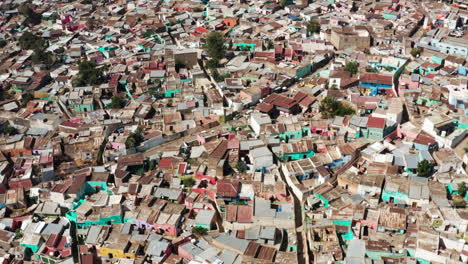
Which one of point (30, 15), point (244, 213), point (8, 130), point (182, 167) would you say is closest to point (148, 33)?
point (30, 15)

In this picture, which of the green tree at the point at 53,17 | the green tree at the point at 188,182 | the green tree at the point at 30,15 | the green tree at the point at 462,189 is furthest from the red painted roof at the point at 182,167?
the green tree at the point at 30,15

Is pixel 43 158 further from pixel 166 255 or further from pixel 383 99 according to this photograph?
pixel 383 99

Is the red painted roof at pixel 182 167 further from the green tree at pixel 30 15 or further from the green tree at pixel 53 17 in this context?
the green tree at pixel 30 15

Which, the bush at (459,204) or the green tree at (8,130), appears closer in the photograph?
the bush at (459,204)

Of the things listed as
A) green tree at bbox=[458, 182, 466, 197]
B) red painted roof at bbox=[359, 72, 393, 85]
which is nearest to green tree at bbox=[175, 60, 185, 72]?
red painted roof at bbox=[359, 72, 393, 85]

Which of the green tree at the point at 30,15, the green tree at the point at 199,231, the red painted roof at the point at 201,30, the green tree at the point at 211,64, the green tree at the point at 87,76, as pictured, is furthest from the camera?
the green tree at the point at 30,15

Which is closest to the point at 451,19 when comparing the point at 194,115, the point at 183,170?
the point at 194,115
